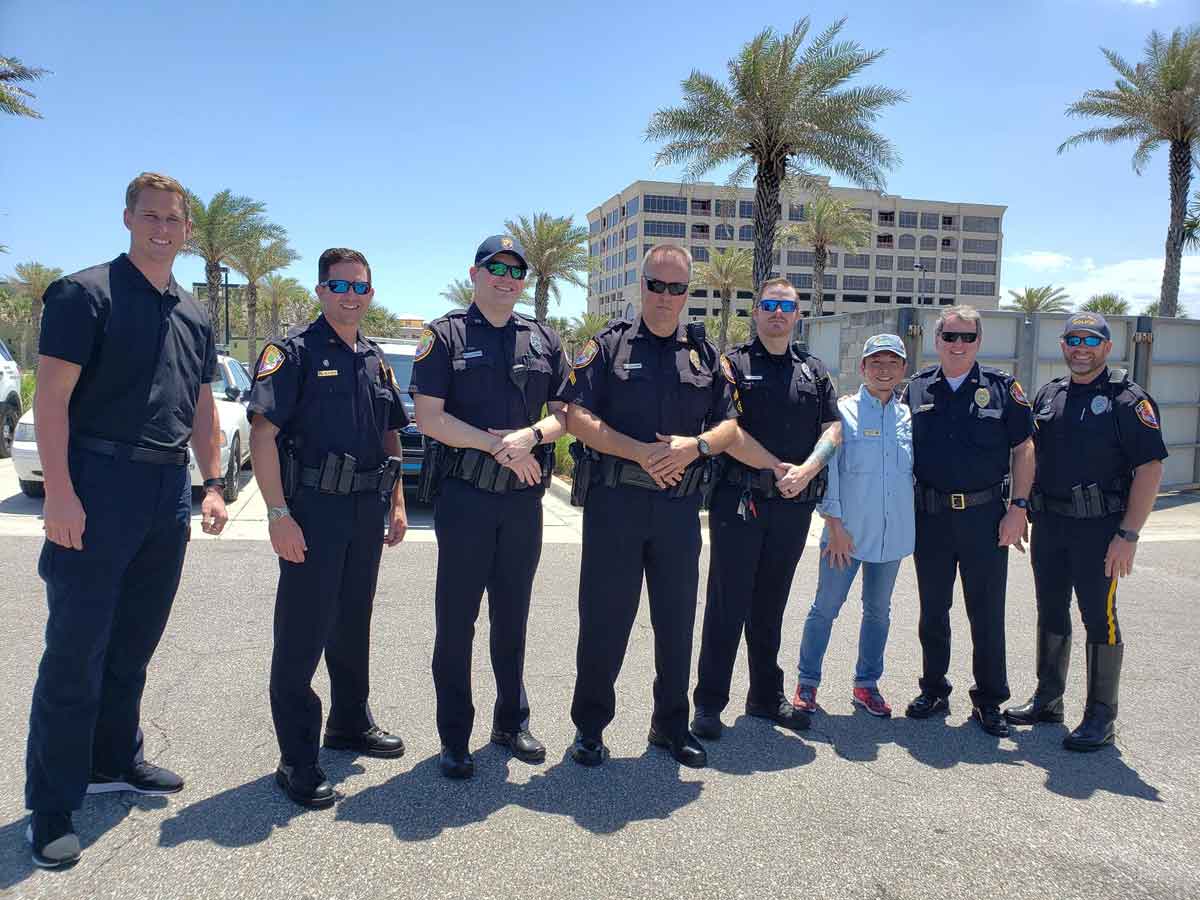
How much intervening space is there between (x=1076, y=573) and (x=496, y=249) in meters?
3.24

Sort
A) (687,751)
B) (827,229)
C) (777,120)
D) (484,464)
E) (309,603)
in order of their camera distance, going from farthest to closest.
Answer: (827,229)
(777,120)
(687,751)
(484,464)
(309,603)

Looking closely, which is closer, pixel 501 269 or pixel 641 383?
pixel 501 269

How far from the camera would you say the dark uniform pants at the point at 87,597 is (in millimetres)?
2799

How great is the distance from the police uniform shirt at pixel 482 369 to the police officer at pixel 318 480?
257mm

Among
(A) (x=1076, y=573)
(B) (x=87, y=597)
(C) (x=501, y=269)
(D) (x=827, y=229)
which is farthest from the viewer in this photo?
(D) (x=827, y=229)

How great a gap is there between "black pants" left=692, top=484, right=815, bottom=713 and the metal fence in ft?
23.4

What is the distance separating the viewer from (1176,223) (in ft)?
72.1

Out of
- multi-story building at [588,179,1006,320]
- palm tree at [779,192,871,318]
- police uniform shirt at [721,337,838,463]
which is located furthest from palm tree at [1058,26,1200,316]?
multi-story building at [588,179,1006,320]

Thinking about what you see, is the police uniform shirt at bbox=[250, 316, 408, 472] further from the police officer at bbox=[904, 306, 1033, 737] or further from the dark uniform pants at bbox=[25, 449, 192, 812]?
the police officer at bbox=[904, 306, 1033, 737]

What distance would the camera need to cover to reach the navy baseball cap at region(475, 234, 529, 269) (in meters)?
3.51

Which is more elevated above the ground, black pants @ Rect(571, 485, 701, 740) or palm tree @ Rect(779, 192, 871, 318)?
palm tree @ Rect(779, 192, 871, 318)

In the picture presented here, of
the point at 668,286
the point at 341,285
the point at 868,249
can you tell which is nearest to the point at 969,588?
the point at 668,286

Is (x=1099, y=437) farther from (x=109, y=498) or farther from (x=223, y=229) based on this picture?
(x=223, y=229)

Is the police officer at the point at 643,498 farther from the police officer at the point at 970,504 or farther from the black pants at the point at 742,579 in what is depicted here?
the police officer at the point at 970,504
